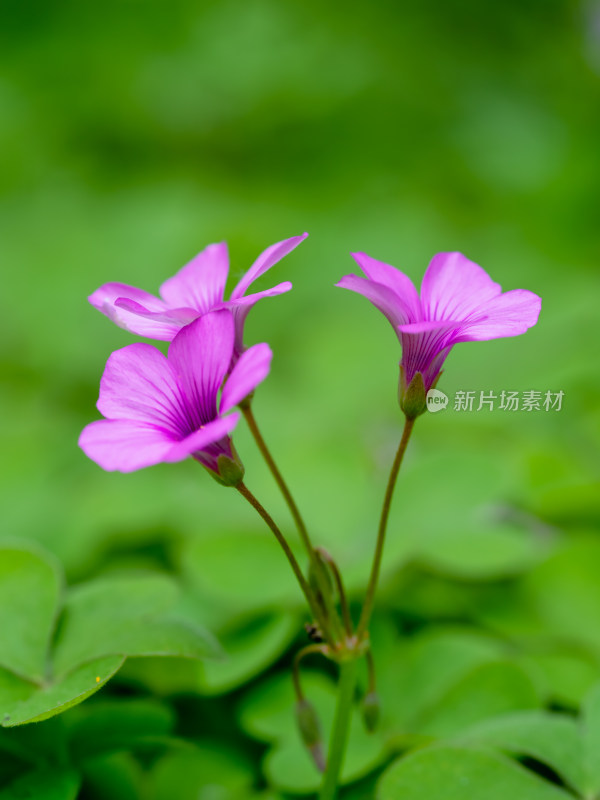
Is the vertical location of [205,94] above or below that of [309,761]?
above

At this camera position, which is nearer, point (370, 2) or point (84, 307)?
point (84, 307)

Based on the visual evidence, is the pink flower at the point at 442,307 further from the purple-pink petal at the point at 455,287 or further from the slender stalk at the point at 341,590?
the slender stalk at the point at 341,590

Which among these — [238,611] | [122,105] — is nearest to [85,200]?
[122,105]

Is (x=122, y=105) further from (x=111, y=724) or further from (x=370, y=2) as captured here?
(x=111, y=724)

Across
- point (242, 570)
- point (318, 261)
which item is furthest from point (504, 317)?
point (318, 261)

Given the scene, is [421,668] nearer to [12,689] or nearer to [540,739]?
[540,739]

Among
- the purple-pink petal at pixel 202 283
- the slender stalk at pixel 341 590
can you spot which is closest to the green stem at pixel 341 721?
the slender stalk at pixel 341 590
